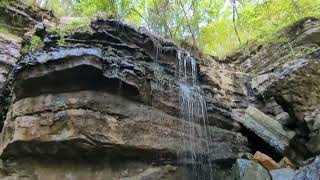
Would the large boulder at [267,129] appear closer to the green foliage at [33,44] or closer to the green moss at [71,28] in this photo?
the green moss at [71,28]

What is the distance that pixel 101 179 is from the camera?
696 centimetres

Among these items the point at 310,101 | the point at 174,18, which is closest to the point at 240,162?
the point at 310,101

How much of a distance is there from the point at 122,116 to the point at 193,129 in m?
1.84

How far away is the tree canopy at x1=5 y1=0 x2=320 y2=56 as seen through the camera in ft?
38.4

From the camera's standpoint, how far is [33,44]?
797 cm

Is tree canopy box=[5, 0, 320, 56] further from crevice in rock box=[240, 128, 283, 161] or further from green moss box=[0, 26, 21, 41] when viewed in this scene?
crevice in rock box=[240, 128, 283, 161]

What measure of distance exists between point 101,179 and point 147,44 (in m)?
3.70

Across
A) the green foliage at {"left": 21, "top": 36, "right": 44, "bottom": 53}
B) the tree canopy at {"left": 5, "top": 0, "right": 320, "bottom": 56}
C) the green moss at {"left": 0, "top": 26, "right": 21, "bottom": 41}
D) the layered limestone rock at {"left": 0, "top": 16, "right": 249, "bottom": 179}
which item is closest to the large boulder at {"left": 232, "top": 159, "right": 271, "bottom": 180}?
the layered limestone rock at {"left": 0, "top": 16, "right": 249, "bottom": 179}

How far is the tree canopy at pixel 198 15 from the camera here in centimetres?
1170

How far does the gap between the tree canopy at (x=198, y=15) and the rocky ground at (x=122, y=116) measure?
298 cm

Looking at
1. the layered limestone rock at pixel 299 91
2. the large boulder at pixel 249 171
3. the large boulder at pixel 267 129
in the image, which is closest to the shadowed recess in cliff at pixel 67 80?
the large boulder at pixel 249 171

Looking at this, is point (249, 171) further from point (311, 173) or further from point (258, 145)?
point (311, 173)

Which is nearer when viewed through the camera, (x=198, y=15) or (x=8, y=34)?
(x=8, y=34)

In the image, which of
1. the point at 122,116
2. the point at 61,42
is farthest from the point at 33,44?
the point at 122,116
